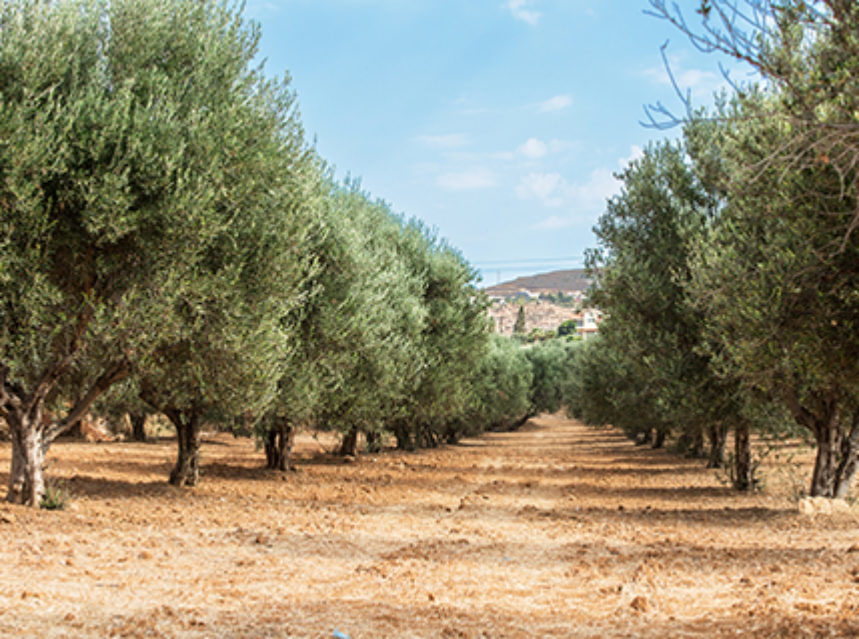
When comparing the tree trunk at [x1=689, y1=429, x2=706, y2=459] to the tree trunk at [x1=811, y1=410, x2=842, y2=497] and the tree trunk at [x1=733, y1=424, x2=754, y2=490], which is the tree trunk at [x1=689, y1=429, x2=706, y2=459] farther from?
the tree trunk at [x1=811, y1=410, x2=842, y2=497]

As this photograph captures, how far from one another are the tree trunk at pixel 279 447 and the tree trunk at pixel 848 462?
14.7 metres

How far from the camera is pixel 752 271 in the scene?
15.1 meters

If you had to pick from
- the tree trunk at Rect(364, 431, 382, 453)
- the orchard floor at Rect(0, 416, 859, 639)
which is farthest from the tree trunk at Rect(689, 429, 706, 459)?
the orchard floor at Rect(0, 416, 859, 639)

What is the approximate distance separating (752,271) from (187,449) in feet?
43.1

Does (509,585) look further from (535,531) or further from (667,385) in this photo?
(667,385)

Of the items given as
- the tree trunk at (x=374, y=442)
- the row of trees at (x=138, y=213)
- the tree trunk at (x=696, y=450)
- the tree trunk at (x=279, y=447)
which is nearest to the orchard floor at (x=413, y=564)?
the row of trees at (x=138, y=213)

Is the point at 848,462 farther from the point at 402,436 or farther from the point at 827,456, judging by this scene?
the point at 402,436

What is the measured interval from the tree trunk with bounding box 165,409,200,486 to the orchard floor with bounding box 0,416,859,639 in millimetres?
490

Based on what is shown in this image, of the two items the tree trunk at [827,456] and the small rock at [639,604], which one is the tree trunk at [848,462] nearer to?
the tree trunk at [827,456]

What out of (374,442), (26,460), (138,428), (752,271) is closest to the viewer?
(26,460)

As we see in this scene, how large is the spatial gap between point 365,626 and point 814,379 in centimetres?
1040

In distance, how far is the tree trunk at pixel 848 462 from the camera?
50.3ft

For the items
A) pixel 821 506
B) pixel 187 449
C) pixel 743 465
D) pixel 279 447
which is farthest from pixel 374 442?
pixel 821 506

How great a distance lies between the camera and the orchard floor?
6996 millimetres
